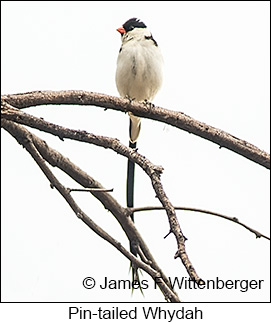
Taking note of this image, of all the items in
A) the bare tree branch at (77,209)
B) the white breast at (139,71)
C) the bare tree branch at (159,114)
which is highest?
the white breast at (139,71)

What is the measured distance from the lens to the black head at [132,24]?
10.5 ft

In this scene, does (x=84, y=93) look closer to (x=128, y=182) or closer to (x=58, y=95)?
(x=58, y=95)

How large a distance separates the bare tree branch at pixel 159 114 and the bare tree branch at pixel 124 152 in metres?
0.21

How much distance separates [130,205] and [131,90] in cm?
101

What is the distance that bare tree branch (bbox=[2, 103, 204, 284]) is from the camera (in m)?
1.29

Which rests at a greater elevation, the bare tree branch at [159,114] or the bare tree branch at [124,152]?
the bare tree branch at [159,114]

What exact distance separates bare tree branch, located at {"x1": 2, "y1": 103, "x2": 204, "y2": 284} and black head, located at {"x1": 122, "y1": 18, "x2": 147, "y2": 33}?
1752mm

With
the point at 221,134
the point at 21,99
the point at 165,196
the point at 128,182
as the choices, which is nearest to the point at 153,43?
the point at 128,182

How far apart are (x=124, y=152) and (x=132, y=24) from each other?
1.79 meters

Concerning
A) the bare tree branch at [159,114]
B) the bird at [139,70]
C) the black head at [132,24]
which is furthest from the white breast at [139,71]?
the bare tree branch at [159,114]

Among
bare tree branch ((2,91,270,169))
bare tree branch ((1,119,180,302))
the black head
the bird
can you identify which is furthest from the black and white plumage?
bare tree branch ((1,119,180,302))

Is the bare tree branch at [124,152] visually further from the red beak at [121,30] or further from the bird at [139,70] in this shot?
the red beak at [121,30]

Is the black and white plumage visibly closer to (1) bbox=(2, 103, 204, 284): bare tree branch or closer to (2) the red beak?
(2) the red beak

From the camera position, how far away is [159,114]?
6.24ft
